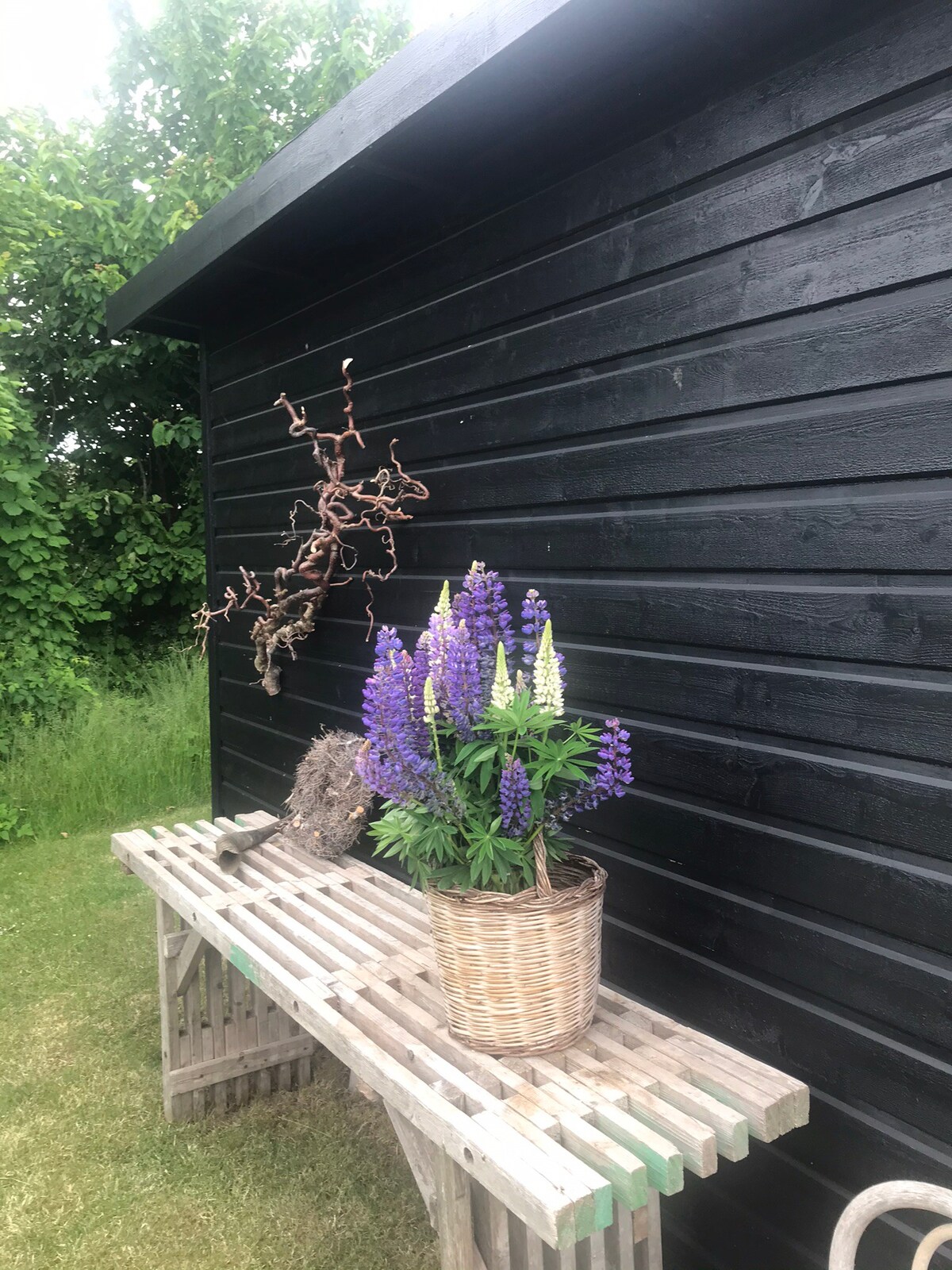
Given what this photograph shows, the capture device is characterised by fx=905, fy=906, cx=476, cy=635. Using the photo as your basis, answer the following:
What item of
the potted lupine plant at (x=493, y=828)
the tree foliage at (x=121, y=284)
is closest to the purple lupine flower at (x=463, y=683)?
the potted lupine plant at (x=493, y=828)

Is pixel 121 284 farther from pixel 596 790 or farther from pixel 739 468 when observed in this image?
pixel 596 790

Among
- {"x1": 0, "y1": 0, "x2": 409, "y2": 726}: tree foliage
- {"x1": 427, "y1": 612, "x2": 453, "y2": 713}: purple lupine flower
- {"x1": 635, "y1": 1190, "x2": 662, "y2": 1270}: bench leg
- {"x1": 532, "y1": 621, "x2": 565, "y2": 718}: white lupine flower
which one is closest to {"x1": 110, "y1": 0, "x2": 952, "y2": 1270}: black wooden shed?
{"x1": 635, "y1": 1190, "x2": 662, "y2": 1270}: bench leg

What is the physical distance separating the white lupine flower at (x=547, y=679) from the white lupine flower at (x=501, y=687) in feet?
0.17

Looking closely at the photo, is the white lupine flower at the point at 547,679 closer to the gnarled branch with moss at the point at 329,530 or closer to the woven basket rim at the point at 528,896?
the woven basket rim at the point at 528,896

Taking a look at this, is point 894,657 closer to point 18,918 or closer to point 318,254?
point 318,254

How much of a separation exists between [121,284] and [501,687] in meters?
8.10

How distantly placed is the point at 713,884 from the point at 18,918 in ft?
12.1

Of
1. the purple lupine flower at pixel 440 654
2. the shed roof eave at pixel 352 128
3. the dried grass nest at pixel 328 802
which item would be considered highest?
the shed roof eave at pixel 352 128

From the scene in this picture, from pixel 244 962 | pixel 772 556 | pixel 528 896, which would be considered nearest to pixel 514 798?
pixel 528 896

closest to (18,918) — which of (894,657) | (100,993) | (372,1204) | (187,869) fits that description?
(100,993)

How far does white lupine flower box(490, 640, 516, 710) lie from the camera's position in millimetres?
1587

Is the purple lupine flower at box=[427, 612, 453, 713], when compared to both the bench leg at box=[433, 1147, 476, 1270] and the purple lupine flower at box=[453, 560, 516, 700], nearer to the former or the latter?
the purple lupine flower at box=[453, 560, 516, 700]

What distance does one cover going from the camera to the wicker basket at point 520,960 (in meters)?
1.54

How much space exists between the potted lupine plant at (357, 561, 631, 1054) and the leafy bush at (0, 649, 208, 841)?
4.79 metres
